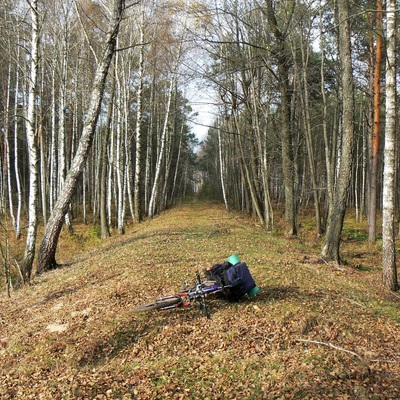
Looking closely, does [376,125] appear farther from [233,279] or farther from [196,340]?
[196,340]

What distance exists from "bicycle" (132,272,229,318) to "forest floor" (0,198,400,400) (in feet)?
0.35

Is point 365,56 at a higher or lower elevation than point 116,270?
higher

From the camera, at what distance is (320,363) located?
12.5 feet

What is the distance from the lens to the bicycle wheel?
199 inches

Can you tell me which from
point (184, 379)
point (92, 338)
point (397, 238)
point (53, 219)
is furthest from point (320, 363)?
point (397, 238)

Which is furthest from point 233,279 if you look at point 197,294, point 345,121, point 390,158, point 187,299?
point 345,121

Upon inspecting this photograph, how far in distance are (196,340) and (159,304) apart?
2.88 ft

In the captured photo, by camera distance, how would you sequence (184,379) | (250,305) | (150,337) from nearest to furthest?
(184,379), (150,337), (250,305)

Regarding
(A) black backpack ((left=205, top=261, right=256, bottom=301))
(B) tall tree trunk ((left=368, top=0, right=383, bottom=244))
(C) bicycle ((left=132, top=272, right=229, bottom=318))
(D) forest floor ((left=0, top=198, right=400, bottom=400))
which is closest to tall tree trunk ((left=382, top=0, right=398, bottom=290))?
(D) forest floor ((left=0, top=198, right=400, bottom=400))

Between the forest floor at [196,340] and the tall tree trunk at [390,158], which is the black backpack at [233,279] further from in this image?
the tall tree trunk at [390,158]

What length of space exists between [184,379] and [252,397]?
75 centimetres

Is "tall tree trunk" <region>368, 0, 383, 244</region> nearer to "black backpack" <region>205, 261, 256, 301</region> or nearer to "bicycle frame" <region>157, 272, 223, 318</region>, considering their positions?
"black backpack" <region>205, 261, 256, 301</region>

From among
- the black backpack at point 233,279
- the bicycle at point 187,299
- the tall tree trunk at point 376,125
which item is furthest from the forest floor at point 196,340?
the tall tree trunk at point 376,125

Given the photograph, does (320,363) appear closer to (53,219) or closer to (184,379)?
(184,379)
